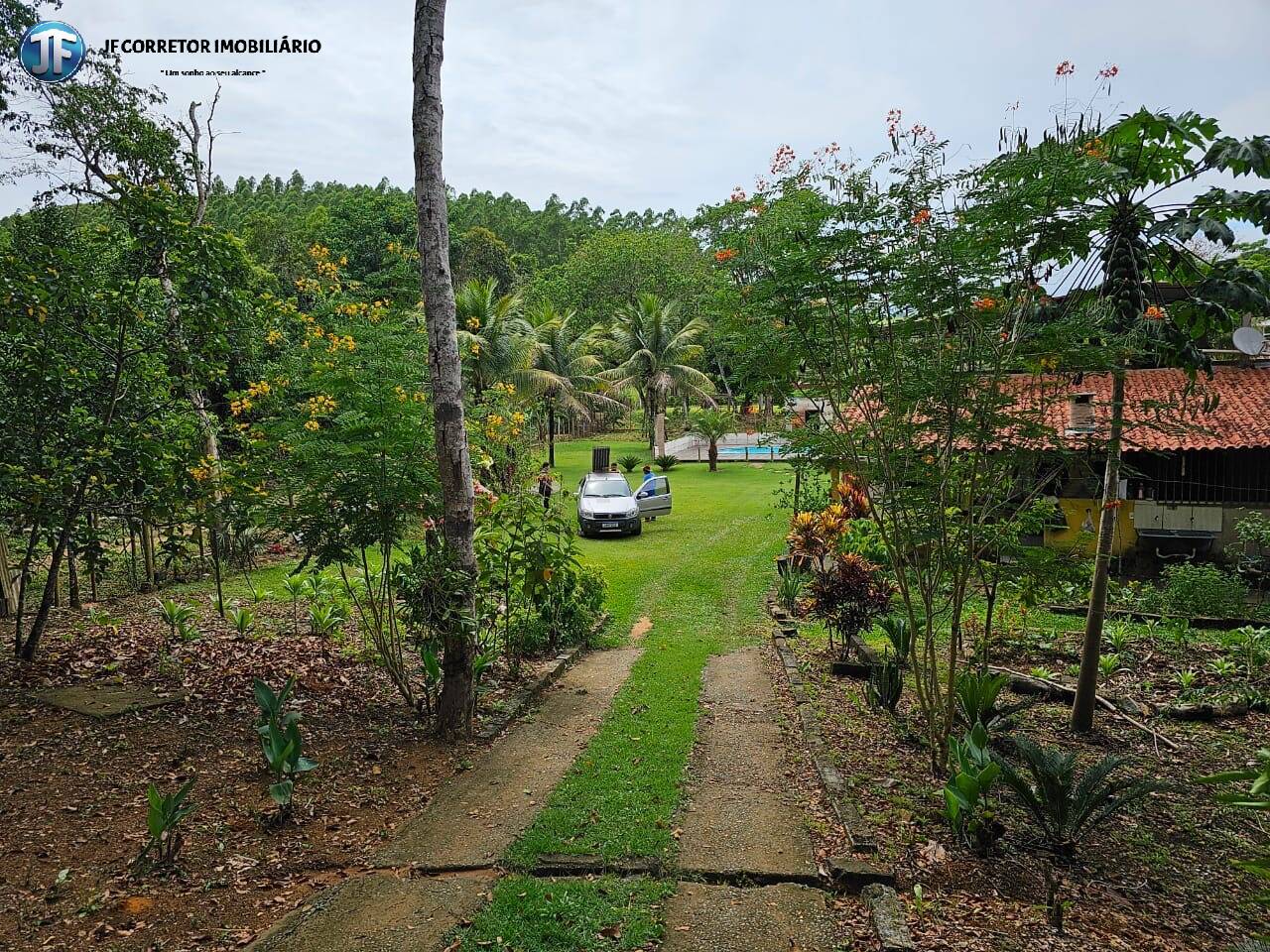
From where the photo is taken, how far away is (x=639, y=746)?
638cm

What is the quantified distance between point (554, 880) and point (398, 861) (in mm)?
941

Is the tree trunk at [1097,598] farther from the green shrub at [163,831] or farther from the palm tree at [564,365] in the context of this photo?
the palm tree at [564,365]

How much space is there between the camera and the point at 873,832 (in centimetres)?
470

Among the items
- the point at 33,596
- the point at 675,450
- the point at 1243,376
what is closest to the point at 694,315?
the point at 675,450

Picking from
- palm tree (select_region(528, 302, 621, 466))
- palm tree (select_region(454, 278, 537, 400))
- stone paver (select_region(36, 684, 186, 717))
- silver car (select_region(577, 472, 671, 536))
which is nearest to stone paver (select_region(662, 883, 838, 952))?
stone paver (select_region(36, 684, 186, 717))

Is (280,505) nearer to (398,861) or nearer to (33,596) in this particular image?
(398,861)

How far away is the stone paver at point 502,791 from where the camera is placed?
15.1 feet

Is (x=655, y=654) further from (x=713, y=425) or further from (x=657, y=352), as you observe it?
(x=657, y=352)

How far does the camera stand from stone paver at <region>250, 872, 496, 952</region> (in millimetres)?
3660

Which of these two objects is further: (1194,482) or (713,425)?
(713,425)

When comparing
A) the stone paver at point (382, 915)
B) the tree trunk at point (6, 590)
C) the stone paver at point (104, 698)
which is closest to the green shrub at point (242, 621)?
the stone paver at point (104, 698)

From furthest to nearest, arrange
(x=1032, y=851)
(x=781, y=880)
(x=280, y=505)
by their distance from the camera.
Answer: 1. (x=280, y=505)
2. (x=1032, y=851)
3. (x=781, y=880)

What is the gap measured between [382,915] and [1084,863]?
12.5 ft

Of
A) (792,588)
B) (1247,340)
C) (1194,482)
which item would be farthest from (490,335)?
(1247,340)
